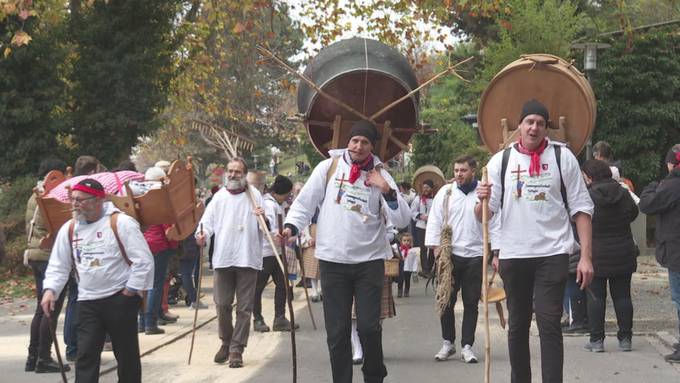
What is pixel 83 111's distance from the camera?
2273cm

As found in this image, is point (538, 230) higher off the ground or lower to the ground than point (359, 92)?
lower

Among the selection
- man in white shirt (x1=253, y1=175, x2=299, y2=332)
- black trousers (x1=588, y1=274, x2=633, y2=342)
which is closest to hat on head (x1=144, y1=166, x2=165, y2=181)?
man in white shirt (x1=253, y1=175, x2=299, y2=332)

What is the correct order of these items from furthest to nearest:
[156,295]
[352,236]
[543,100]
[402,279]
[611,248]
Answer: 1. [402,279]
2. [156,295]
3. [611,248]
4. [543,100]
5. [352,236]

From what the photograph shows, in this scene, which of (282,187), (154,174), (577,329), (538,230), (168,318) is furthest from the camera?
(282,187)

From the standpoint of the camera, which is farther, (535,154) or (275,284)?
(275,284)

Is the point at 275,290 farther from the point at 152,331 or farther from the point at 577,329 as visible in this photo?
the point at 577,329

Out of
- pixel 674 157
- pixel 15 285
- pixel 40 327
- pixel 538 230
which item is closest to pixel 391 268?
pixel 674 157

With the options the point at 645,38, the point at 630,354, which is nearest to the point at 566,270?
the point at 630,354

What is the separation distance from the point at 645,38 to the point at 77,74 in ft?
44.7

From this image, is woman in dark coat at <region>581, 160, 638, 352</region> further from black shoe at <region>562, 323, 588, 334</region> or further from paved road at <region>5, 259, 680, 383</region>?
black shoe at <region>562, 323, 588, 334</region>

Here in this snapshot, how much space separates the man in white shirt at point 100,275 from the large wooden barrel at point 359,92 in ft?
9.41

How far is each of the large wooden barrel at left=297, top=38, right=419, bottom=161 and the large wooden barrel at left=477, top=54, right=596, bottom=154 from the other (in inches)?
41.6

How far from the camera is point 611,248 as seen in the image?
10.3m

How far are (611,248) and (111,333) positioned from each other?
535 centimetres
